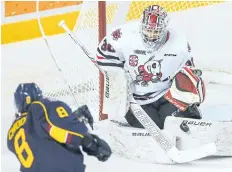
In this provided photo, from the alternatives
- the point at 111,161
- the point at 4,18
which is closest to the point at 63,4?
the point at 4,18

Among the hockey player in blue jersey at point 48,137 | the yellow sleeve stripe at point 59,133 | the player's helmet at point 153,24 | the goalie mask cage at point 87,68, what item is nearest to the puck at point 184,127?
the player's helmet at point 153,24

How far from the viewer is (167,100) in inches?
119

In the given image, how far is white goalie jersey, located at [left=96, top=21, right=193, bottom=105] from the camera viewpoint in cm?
293

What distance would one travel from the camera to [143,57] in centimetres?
293

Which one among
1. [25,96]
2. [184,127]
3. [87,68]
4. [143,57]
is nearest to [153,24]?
[143,57]

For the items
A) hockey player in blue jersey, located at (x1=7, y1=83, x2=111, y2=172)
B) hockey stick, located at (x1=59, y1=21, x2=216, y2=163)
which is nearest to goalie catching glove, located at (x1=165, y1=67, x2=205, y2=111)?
hockey stick, located at (x1=59, y1=21, x2=216, y2=163)

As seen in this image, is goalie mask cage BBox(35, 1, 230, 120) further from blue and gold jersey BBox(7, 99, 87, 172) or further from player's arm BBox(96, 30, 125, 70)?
blue and gold jersey BBox(7, 99, 87, 172)

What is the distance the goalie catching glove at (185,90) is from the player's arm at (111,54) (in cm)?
25

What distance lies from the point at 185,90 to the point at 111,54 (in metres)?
0.36

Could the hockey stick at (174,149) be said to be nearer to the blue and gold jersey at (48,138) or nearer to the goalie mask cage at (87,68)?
the goalie mask cage at (87,68)

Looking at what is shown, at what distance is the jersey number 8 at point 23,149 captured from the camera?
6.88 feet

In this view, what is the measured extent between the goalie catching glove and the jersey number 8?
0.87 meters

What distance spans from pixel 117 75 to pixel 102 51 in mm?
120

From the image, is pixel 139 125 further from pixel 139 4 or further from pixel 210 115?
pixel 139 4
